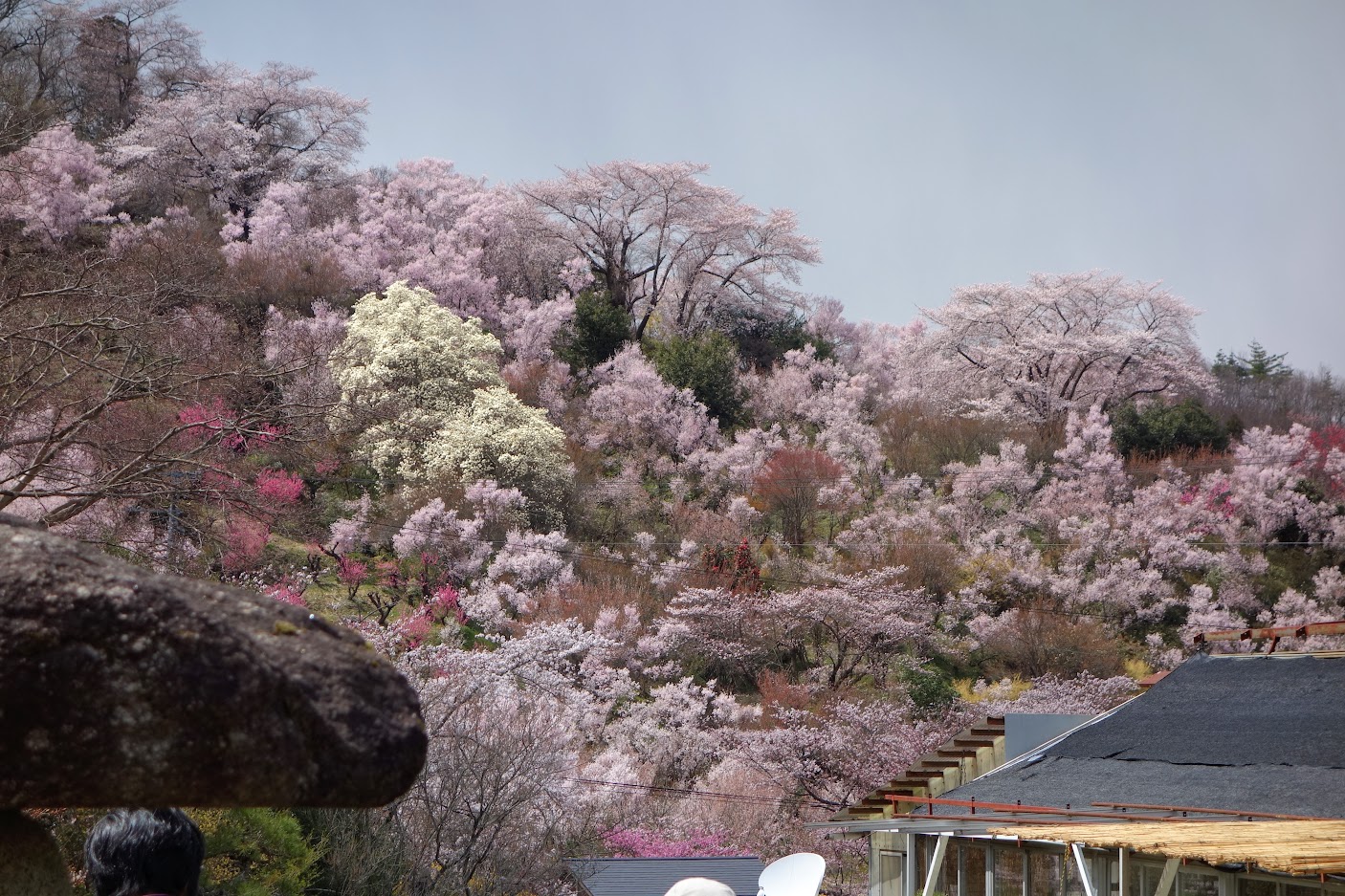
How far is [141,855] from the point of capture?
2324mm

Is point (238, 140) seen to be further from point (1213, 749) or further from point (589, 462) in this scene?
point (1213, 749)

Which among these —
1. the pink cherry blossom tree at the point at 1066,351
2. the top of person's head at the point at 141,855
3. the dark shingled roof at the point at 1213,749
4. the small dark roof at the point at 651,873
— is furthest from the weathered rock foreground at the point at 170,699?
the pink cherry blossom tree at the point at 1066,351

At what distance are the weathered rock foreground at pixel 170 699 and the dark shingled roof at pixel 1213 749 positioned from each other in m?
10.2

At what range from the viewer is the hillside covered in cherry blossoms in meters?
13.9

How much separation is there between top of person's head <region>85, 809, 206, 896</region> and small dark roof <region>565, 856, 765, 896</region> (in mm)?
10354

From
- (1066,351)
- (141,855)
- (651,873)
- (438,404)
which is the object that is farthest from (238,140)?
(141,855)

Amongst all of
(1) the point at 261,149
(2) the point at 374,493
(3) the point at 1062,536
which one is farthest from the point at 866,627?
(1) the point at 261,149

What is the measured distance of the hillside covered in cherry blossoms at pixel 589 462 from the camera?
45.7ft

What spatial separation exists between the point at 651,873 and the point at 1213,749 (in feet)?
19.9

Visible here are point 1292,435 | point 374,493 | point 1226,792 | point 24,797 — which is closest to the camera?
point 24,797

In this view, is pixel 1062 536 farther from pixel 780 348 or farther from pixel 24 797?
pixel 24 797

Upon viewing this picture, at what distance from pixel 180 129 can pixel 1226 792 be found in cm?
3655

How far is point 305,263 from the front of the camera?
34.8 metres

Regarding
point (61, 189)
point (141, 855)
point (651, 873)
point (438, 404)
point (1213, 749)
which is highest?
point (61, 189)
